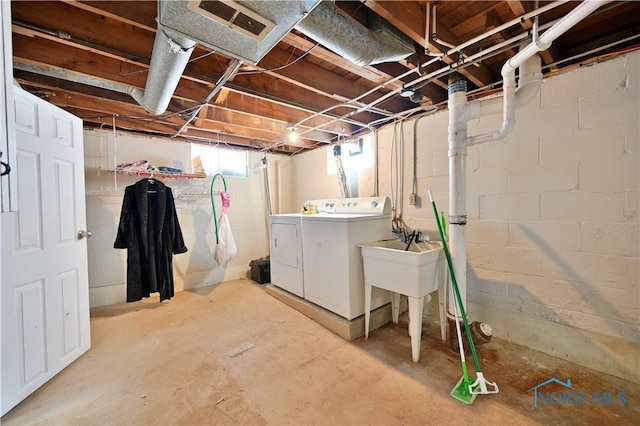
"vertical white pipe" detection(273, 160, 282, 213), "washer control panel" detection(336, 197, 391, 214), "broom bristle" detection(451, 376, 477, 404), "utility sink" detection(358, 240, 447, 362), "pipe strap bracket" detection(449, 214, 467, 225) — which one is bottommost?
"broom bristle" detection(451, 376, 477, 404)

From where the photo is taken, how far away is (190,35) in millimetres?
1149

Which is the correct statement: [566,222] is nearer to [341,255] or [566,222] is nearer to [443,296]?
[443,296]

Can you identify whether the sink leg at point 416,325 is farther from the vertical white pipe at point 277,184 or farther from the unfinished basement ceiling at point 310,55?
the vertical white pipe at point 277,184

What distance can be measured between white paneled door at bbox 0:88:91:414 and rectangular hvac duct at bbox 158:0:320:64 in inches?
52.4

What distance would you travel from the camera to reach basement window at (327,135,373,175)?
3215 mm

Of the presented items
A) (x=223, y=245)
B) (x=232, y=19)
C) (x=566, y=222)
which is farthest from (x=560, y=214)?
(x=223, y=245)

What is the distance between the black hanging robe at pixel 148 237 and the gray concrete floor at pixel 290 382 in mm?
490

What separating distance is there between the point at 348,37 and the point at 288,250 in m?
2.18

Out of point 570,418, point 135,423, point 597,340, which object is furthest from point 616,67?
point 135,423

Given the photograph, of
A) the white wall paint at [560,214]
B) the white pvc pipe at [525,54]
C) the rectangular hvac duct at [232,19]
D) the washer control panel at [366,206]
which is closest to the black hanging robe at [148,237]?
the washer control panel at [366,206]

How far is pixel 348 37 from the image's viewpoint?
1328 millimetres

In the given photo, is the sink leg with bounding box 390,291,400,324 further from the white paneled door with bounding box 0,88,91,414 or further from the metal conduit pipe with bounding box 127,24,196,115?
the white paneled door with bounding box 0,88,91,414

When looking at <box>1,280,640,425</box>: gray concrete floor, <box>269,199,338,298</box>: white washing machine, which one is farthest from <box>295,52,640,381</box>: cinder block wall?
<box>269,199,338,298</box>: white washing machine

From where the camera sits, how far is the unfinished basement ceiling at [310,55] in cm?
136
